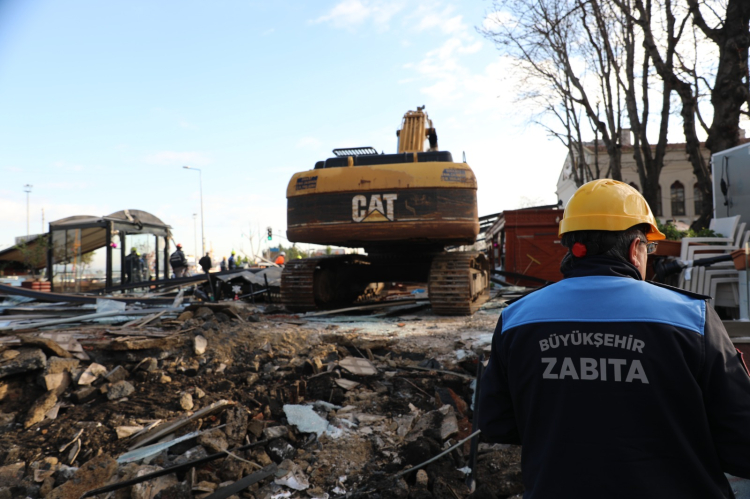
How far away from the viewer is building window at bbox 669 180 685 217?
40.0m

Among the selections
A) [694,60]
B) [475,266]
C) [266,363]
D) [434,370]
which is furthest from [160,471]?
[694,60]

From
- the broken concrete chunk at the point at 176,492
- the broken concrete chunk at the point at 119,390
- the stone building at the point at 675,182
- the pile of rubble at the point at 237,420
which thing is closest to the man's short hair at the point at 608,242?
the pile of rubble at the point at 237,420

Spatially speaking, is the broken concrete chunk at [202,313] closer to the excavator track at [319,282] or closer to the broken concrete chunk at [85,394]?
the excavator track at [319,282]

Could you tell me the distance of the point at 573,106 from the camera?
74.8 feet

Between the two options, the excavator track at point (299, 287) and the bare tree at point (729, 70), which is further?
the bare tree at point (729, 70)

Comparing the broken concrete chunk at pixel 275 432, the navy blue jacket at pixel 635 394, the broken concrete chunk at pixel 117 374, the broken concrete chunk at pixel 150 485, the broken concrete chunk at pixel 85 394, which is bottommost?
the broken concrete chunk at pixel 150 485

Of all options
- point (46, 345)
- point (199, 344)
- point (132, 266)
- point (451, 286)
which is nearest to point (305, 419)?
point (199, 344)

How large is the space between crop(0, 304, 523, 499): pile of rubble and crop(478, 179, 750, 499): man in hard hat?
5.50 ft

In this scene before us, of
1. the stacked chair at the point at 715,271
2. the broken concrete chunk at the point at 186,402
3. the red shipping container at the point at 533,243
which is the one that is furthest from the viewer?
the red shipping container at the point at 533,243

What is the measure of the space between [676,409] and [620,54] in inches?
713

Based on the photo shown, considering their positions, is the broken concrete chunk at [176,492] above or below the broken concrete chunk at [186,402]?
below

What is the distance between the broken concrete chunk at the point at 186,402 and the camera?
170 inches

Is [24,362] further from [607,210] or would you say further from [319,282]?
[319,282]

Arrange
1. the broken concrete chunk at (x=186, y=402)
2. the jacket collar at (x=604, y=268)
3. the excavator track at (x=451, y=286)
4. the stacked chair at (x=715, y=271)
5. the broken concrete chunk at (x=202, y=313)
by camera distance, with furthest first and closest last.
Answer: the excavator track at (x=451, y=286), the stacked chair at (x=715, y=271), the broken concrete chunk at (x=202, y=313), the broken concrete chunk at (x=186, y=402), the jacket collar at (x=604, y=268)
